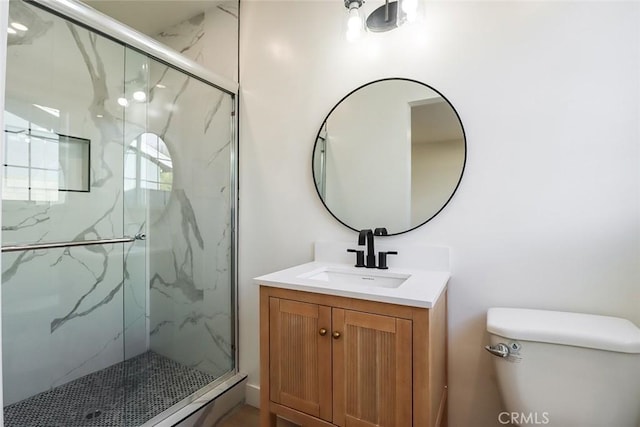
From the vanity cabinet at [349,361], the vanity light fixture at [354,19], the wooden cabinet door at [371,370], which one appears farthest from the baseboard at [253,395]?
the vanity light fixture at [354,19]

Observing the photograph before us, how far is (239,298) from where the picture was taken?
196cm

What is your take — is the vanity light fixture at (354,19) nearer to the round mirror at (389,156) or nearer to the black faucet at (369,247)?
the round mirror at (389,156)

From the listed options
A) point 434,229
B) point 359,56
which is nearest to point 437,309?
point 434,229

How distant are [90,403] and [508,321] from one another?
6.70 feet

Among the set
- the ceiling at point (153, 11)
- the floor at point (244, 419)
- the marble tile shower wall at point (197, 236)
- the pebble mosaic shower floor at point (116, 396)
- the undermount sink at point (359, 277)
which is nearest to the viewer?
the undermount sink at point (359, 277)

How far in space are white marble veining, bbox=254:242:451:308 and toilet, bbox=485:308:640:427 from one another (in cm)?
29

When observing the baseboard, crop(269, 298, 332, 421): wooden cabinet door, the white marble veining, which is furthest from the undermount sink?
the baseboard

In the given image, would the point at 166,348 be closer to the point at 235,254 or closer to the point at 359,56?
the point at 235,254

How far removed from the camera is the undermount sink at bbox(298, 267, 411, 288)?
52.8 inches

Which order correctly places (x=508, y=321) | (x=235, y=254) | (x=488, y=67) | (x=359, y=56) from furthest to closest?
1. (x=235, y=254)
2. (x=359, y=56)
3. (x=488, y=67)
4. (x=508, y=321)

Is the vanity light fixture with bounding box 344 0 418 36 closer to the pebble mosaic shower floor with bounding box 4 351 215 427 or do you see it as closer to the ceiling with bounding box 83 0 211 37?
the ceiling with bounding box 83 0 211 37

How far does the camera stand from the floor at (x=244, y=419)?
164cm

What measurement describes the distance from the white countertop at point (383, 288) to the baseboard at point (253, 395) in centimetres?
91

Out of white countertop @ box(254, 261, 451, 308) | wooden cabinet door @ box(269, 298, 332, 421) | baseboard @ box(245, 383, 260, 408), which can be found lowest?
baseboard @ box(245, 383, 260, 408)
